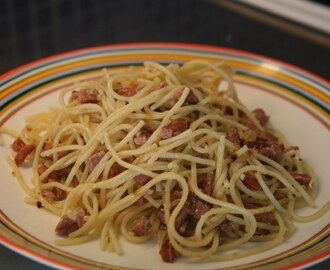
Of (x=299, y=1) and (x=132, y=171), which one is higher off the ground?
(x=299, y=1)

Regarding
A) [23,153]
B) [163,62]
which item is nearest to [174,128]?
[23,153]

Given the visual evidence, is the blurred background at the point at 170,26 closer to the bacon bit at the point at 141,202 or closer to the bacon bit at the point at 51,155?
the bacon bit at the point at 51,155

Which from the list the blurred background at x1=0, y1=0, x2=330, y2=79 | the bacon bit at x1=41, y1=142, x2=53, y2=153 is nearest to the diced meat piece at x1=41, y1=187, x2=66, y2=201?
the bacon bit at x1=41, y1=142, x2=53, y2=153

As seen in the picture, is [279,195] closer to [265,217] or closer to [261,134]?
[265,217]

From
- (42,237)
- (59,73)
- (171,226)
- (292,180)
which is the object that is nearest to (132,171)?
(171,226)

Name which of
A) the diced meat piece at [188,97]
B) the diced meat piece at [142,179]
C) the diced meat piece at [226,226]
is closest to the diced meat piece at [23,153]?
the diced meat piece at [142,179]

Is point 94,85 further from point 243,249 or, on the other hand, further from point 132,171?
A: point 243,249
